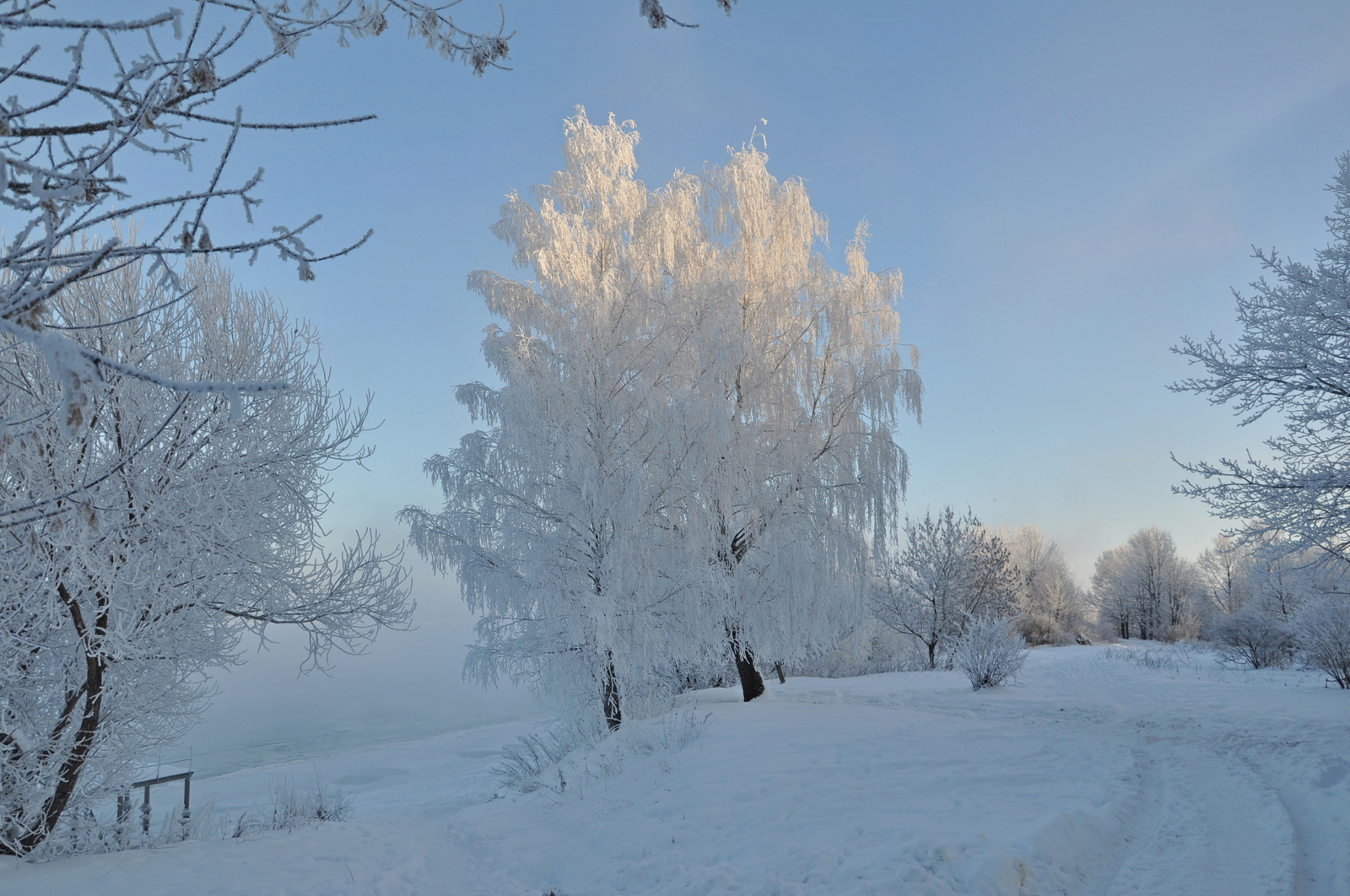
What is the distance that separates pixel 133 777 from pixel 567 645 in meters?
5.07

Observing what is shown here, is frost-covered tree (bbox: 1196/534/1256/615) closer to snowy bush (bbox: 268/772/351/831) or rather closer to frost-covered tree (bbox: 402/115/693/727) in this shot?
frost-covered tree (bbox: 402/115/693/727)

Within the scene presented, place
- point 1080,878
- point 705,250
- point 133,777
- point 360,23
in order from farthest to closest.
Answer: point 705,250
point 133,777
point 1080,878
point 360,23

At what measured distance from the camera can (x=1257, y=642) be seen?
1898 cm

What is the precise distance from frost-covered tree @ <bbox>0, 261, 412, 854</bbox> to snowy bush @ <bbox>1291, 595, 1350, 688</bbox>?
1680cm

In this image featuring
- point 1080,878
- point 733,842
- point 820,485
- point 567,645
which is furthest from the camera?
point 820,485

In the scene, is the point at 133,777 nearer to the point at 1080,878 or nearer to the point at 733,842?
the point at 733,842

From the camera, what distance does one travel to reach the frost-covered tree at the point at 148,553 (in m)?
5.67

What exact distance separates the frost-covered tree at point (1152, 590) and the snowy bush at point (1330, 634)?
30.8 meters

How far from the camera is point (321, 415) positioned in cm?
775

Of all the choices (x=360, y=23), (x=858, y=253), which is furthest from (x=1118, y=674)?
(x=360, y=23)

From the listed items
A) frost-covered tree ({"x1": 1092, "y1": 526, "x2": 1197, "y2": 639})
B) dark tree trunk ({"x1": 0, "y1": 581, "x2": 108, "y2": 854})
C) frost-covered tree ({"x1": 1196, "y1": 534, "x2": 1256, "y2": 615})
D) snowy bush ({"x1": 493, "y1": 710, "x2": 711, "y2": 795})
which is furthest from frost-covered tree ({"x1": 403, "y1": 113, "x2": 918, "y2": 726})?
frost-covered tree ({"x1": 1092, "y1": 526, "x2": 1197, "y2": 639})

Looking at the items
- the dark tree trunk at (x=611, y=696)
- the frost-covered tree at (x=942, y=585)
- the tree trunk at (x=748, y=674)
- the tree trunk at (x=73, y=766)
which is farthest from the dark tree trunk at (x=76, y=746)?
the frost-covered tree at (x=942, y=585)

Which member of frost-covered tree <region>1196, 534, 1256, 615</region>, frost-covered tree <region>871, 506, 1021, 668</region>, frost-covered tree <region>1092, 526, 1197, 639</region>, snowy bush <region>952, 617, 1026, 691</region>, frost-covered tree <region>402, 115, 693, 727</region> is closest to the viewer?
frost-covered tree <region>402, 115, 693, 727</region>

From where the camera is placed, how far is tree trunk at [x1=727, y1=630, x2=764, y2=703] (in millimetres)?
11867
